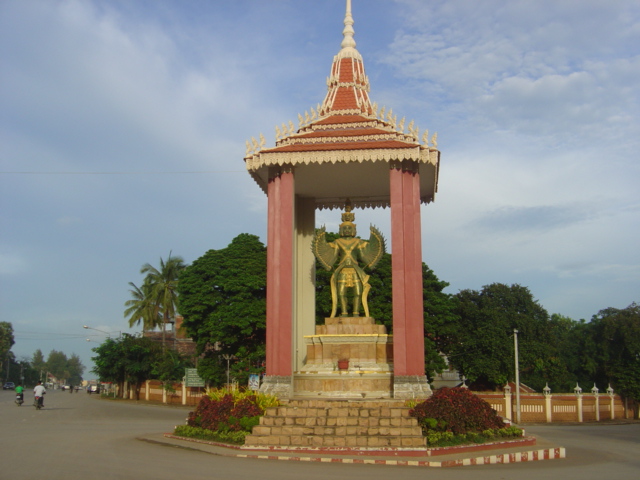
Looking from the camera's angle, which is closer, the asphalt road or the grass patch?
the asphalt road

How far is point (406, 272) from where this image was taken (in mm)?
16000

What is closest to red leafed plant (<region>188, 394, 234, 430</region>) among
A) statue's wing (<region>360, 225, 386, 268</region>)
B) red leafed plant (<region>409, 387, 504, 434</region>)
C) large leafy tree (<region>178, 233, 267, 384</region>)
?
red leafed plant (<region>409, 387, 504, 434</region>)

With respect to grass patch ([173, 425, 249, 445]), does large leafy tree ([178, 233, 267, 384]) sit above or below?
above

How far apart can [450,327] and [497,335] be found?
5133mm

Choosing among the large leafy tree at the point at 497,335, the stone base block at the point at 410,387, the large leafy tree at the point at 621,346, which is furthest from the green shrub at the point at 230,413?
the large leafy tree at the point at 621,346

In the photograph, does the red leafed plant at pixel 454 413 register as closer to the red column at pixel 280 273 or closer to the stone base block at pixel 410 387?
the stone base block at pixel 410 387

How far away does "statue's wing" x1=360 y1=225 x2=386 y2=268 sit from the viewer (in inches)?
728

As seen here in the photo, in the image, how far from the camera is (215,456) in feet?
39.8

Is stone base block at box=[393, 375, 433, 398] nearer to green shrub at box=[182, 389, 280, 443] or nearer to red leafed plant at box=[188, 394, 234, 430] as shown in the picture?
green shrub at box=[182, 389, 280, 443]

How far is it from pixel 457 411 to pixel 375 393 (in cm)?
322

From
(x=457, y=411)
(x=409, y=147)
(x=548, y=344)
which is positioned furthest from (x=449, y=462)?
(x=548, y=344)

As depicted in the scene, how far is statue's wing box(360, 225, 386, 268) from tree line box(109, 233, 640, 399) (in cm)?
1367

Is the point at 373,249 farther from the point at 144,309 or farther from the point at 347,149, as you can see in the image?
the point at 144,309

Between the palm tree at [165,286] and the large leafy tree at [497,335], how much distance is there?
76.3 feet
